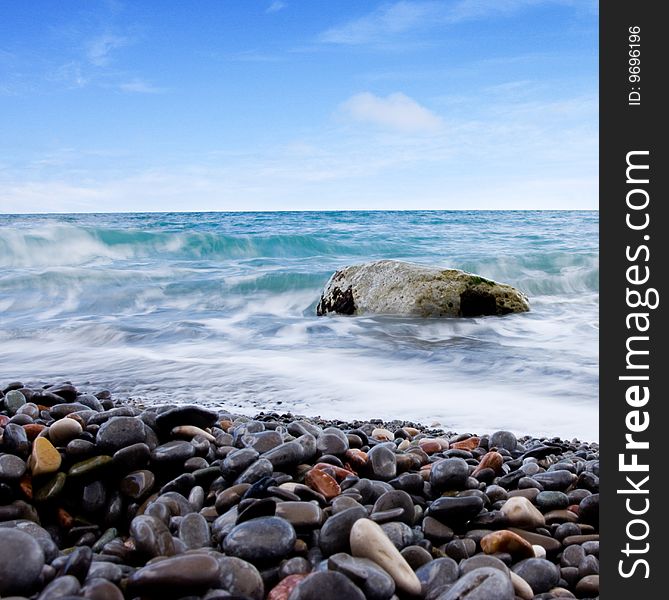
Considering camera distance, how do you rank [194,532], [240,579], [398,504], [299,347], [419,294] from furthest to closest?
1. [419,294]
2. [299,347]
3. [398,504]
4. [194,532]
5. [240,579]

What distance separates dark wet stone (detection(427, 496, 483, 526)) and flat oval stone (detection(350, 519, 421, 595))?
30 centimetres

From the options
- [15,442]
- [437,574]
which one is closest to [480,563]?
[437,574]

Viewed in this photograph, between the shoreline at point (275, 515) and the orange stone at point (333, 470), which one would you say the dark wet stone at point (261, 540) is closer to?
the shoreline at point (275, 515)

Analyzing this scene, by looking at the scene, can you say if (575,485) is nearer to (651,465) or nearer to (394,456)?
(394,456)

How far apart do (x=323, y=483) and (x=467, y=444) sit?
97 cm

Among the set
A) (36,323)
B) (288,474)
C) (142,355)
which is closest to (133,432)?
(288,474)

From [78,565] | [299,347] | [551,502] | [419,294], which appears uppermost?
[419,294]

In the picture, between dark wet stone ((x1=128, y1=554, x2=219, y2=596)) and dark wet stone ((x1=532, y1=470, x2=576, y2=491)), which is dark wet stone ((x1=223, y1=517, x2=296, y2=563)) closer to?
dark wet stone ((x1=128, y1=554, x2=219, y2=596))

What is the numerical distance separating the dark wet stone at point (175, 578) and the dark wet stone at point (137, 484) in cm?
69

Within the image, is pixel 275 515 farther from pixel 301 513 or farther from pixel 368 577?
pixel 368 577

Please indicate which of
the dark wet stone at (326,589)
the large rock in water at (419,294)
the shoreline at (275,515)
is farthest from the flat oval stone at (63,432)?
→ the large rock in water at (419,294)

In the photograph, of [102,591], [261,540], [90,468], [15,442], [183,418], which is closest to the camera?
[102,591]

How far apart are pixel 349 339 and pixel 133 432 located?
404 centimetres

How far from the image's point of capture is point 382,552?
143 cm
